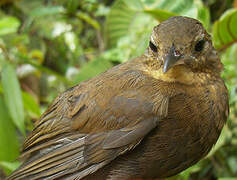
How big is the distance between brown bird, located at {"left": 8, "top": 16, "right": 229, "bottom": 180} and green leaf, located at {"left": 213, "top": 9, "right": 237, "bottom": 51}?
38cm

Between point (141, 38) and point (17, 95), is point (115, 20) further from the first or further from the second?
point (17, 95)

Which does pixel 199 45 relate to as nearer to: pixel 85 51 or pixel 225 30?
pixel 225 30

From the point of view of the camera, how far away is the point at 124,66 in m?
2.05

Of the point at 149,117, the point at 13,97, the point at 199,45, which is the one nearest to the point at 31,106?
the point at 13,97

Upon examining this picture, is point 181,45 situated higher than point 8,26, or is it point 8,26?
point 181,45

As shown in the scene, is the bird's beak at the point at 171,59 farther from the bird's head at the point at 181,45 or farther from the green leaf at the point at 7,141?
the green leaf at the point at 7,141

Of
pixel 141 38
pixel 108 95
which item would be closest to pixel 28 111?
pixel 141 38

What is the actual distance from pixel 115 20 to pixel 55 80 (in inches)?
32.5

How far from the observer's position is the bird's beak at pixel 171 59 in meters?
1.67

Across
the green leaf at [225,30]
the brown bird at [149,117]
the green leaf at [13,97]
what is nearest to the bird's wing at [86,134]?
the brown bird at [149,117]

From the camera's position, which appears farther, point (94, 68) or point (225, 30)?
point (94, 68)

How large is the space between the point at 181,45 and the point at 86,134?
24.6 inches

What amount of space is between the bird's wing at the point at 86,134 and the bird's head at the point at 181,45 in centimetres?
19

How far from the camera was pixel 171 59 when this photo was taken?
1.67 m
